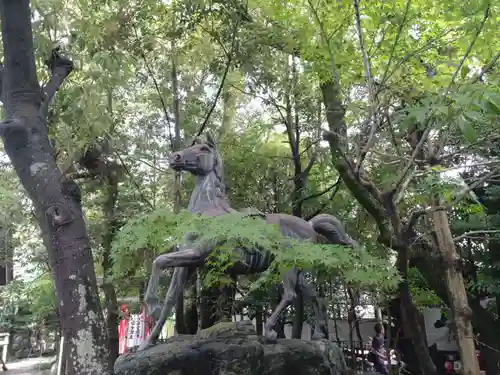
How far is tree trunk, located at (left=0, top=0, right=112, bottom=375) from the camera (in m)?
5.24

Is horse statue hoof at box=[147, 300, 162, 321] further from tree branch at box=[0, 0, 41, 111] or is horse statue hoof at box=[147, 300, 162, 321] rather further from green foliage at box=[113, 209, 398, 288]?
tree branch at box=[0, 0, 41, 111]

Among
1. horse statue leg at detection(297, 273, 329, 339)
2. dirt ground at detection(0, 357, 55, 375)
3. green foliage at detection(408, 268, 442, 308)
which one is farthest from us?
dirt ground at detection(0, 357, 55, 375)

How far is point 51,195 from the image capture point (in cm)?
570

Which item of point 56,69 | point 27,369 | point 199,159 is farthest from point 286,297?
point 27,369

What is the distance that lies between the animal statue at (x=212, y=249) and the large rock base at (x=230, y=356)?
0.23 m

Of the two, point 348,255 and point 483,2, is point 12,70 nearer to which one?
point 348,255

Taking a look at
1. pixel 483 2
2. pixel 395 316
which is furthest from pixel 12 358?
pixel 483 2

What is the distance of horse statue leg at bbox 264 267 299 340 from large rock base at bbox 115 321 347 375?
170 mm

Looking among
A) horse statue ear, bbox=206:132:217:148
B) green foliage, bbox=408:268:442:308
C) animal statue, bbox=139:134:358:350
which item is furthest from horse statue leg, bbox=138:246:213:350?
green foliage, bbox=408:268:442:308

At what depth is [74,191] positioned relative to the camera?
233 inches

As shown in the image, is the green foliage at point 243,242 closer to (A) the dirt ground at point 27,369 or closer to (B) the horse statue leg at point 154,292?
(B) the horse statue leg at point 154,292

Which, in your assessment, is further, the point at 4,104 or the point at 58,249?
the point at 4,104

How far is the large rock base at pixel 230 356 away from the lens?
4.50 metres

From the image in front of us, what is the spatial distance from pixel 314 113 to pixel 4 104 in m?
5.71
